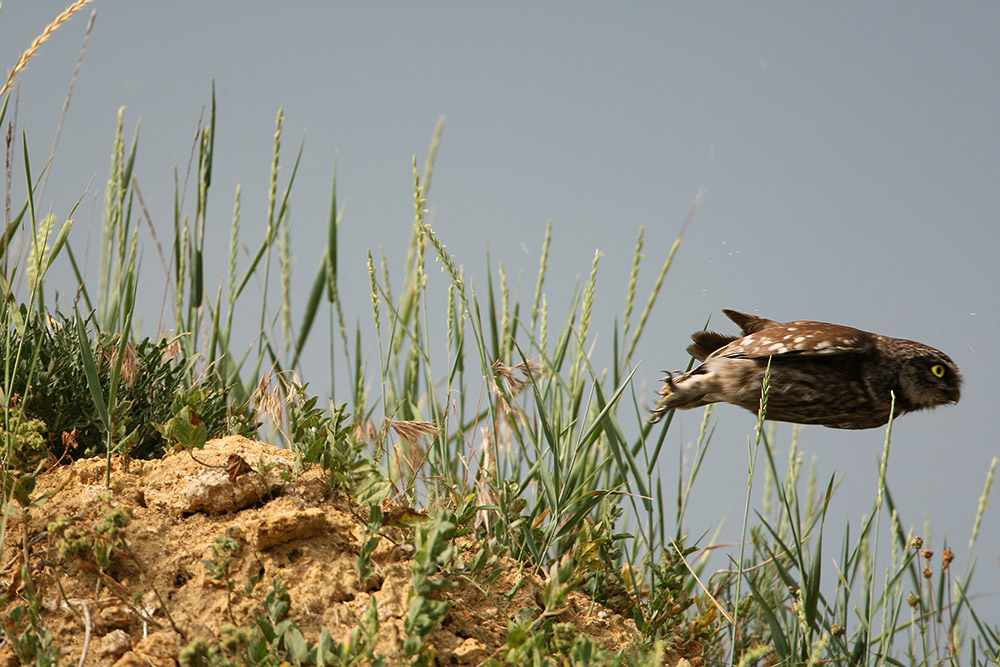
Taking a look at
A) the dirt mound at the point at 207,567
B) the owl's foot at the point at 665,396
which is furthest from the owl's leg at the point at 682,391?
the dirt mound at the point at 207,567

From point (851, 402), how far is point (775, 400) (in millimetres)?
218

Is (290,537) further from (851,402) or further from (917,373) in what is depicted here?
→ (917,373)

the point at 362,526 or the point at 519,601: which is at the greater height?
the point at 362,526

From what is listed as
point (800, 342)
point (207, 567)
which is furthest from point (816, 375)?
point (207, 567)

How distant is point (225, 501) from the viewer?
1.74m

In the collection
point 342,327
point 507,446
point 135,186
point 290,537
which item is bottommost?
point 290,537

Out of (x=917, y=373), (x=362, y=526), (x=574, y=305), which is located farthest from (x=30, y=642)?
(x=917, y=373)

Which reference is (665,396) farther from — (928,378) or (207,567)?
(207,567)

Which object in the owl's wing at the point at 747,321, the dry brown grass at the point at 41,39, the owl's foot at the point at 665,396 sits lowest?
the owl's foot at the point at 665,396

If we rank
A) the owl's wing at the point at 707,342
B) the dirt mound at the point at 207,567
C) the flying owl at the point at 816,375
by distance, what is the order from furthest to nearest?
the owl's wing at the point at 707,342
the flying owl at the point at 816,375
the dirt mound at the point at 207,567

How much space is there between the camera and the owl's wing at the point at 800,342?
213 cm

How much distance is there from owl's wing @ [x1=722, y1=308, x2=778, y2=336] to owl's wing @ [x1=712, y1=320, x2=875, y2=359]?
0.12 m

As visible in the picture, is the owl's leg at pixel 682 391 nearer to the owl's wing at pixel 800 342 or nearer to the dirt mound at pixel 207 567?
the owl's wing at pixel 800 342

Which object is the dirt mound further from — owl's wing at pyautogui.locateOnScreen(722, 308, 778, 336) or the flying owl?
owl's wing at pyautogui.locateOnScreen(722, 308, 778, 336)
